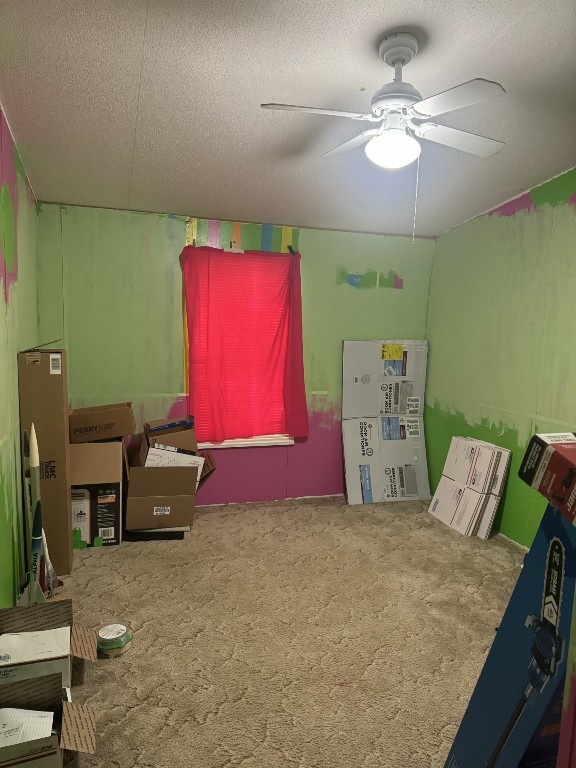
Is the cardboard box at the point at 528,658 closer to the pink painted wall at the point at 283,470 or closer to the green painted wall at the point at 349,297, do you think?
the pink painted wall at the point at 283,470

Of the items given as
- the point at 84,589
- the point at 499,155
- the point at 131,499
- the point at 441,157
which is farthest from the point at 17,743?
the point at 499,155

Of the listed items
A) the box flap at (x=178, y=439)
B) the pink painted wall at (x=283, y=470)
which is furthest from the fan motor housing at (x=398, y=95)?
the pink painted wall at (x=283, y=470)

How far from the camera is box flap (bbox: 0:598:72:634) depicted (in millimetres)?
1896

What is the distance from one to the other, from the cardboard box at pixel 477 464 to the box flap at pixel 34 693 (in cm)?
292

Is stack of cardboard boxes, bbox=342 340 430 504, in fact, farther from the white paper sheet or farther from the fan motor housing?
the white paper sheet

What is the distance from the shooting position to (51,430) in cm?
282

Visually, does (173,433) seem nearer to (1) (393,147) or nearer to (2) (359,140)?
(2) (359,140)

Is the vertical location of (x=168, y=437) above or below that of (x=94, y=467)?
above

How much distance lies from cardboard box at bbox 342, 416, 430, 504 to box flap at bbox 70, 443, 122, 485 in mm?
1933

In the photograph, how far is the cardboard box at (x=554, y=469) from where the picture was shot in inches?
40.4

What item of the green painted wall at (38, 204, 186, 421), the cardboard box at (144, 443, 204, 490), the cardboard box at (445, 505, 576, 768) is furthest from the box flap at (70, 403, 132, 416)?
the cardboard box at (445, 505, 576, 768)

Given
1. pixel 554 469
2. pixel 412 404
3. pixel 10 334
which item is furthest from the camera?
pixel 412 404

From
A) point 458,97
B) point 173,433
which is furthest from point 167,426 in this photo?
point 458,97

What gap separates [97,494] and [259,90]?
8.34ft
